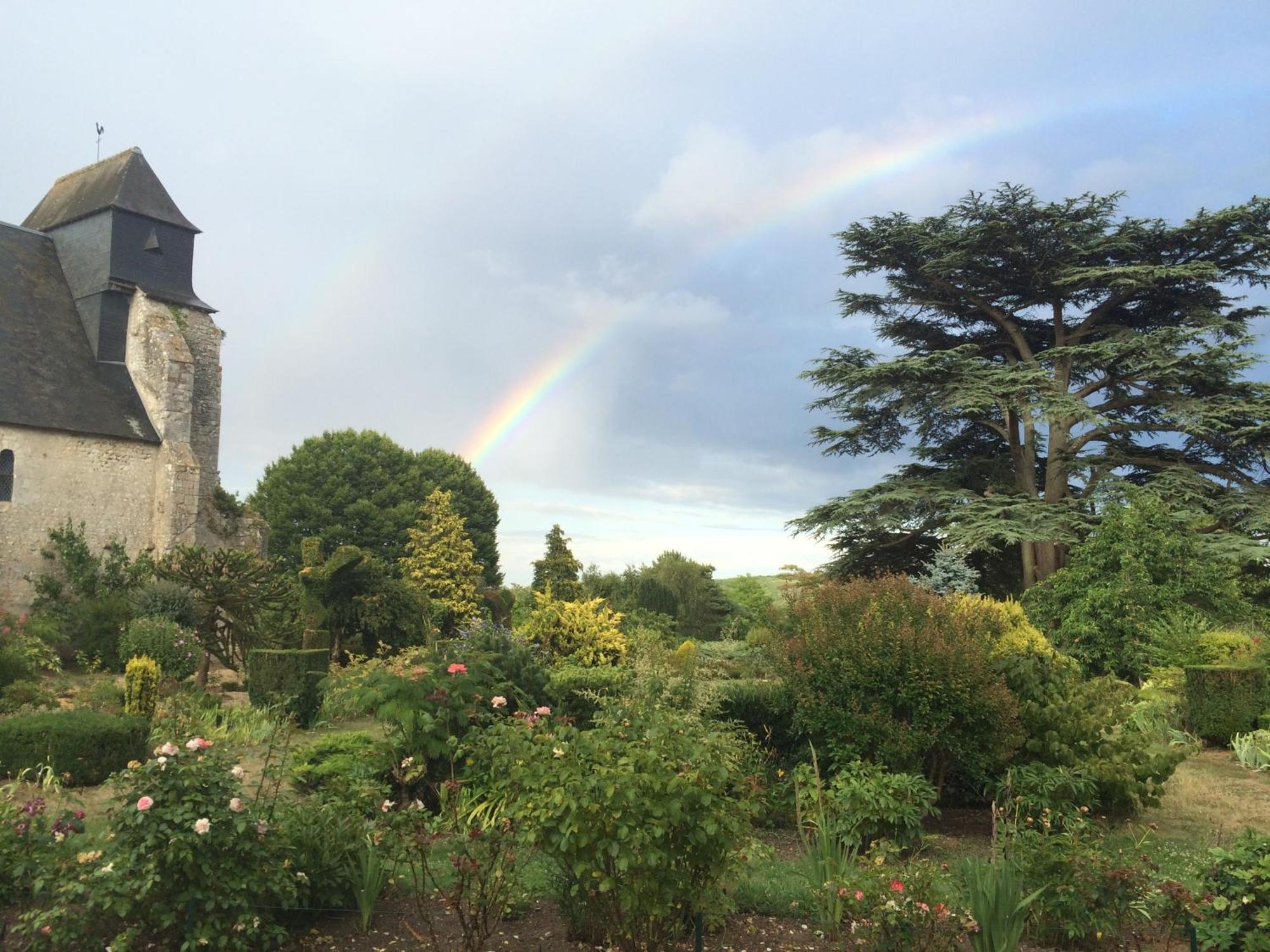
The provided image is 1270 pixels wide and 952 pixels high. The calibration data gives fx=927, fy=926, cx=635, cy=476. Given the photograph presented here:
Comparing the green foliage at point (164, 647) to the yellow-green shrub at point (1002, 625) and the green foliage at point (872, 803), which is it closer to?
the green foliage at point (872, 803)

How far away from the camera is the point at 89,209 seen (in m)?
25.9

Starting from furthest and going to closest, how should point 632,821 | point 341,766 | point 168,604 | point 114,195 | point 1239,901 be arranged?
point 114,195 → point 168,604 → point 341,766 → point 1239,901 → point 632,821

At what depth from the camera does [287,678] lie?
503 inches

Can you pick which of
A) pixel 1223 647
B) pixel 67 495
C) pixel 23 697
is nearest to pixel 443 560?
pixel 67 495

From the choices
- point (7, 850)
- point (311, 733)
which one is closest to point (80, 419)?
point (311, 733)

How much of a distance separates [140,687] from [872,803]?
31.2 feet

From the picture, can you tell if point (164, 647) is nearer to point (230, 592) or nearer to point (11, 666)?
point (230, 592)

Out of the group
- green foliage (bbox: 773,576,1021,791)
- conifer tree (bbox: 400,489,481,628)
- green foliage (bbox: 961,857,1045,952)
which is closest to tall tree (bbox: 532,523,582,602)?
conifer tree (bbox: 400,489,481,628)

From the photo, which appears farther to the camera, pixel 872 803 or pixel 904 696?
pixel 904 696

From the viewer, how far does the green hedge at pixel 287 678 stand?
496 inches

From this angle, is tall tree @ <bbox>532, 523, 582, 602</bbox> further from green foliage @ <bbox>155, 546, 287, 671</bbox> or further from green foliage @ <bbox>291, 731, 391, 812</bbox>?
green foliage @ <bbox>291, 731, 391, 812</bbox>

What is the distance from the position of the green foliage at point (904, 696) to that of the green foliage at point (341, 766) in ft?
12.2

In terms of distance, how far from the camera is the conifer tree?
3266cm

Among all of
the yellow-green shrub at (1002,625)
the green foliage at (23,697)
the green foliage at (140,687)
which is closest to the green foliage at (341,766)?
the green foliage at (140,687)
